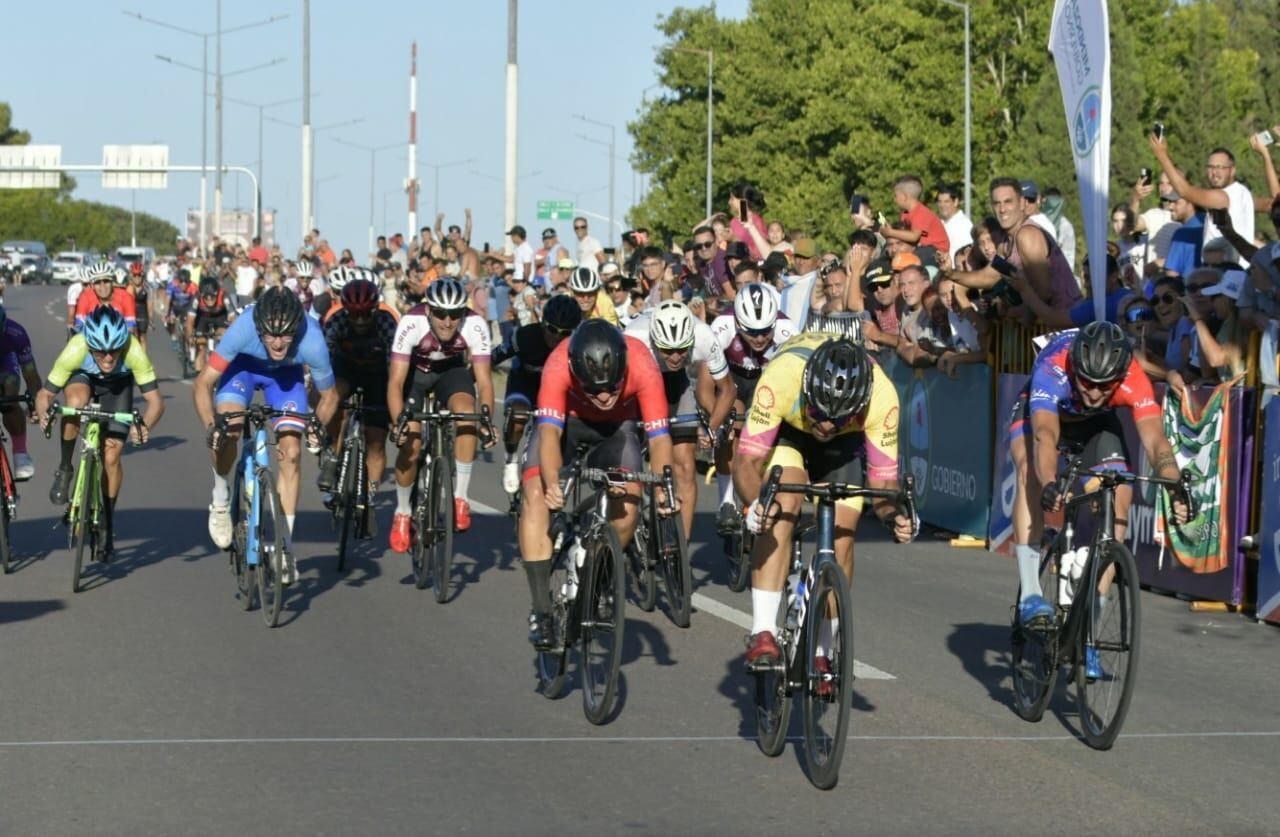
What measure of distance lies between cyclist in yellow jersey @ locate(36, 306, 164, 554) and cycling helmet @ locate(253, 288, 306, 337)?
133 cm

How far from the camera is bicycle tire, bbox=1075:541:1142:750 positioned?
26.0ft

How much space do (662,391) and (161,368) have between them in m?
29.2

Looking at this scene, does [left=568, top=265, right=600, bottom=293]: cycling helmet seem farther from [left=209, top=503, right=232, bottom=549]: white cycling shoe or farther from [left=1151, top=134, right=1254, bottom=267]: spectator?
[left=1151, top=134, right=1254, bottom=267]: spectator

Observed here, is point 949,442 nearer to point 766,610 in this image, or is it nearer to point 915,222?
point 915,222

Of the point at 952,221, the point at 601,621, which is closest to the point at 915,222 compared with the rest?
the point at 952,221

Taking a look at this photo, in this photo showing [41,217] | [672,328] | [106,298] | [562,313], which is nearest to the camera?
[672,328]

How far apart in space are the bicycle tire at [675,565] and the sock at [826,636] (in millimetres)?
3530

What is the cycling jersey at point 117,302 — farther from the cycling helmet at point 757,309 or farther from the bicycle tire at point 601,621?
the bicycle tire at point 601,621

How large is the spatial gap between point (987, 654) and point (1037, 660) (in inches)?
71.5

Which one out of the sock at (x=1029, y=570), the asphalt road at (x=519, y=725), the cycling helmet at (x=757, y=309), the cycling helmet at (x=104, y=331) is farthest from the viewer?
the cycling helmet at (x=104, y=331)

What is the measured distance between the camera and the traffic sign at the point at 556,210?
4776 inches

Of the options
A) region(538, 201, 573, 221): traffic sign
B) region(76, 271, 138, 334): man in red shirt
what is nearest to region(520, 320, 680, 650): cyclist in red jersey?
region(76, 271, 138, 334): man in red shirt

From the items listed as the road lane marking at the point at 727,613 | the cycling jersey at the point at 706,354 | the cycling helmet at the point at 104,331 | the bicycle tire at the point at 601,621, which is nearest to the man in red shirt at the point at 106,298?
the cycling helmet at the point at 104,331

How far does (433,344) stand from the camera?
12.9m
